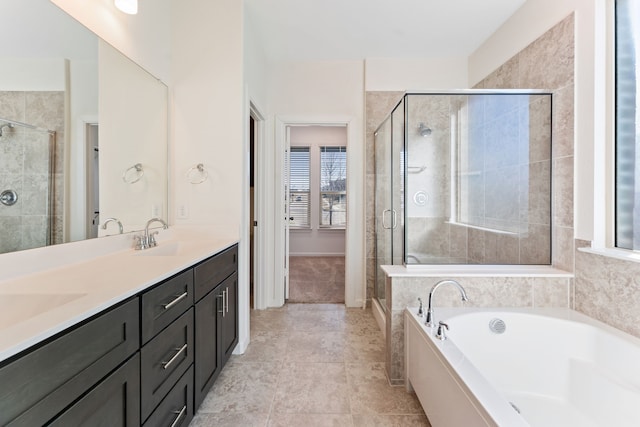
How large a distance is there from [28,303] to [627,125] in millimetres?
2785

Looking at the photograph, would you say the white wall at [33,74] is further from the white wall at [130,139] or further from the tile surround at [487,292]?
the tile surround at [487,292]

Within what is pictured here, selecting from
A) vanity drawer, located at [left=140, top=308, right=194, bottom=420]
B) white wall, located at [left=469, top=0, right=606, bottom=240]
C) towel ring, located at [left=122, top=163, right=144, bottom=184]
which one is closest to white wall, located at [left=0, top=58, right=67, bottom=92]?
towel ring, located at [left=122, top=163, right=144, bottom=184]

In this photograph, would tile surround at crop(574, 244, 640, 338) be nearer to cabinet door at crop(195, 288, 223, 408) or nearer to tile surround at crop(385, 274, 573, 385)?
tile surround at crop(385, 274, 573, 385)

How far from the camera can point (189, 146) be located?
7.18 ft

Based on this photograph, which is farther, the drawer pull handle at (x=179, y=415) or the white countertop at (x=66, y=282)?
the drawer pull handle at (x=179, y=415)

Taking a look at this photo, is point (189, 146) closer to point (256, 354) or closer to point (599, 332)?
point (256, 354)

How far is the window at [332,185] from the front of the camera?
18.9ft

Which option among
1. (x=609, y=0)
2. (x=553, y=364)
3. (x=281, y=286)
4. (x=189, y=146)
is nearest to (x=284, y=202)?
(x=281, y=286)

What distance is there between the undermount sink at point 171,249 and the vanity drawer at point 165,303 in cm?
33

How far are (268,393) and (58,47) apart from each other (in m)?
2.11

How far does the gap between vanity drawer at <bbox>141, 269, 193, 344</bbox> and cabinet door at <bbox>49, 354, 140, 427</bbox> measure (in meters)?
0.12

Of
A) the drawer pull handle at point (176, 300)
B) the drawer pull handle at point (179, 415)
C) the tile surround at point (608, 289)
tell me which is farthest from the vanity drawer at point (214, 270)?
the tile surround at point (608, 289)

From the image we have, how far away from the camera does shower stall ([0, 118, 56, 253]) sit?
1099 mm

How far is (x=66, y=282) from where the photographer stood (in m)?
1.09
